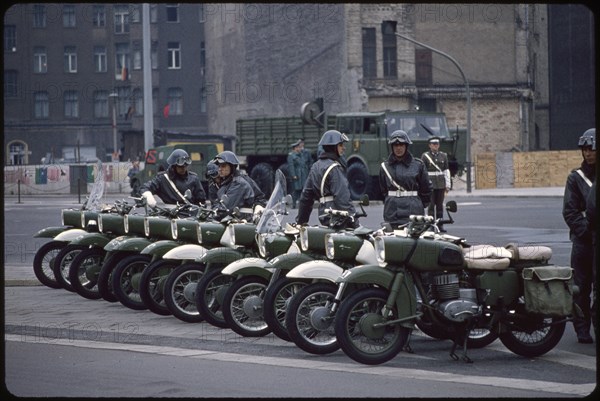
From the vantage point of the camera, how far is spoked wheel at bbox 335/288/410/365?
8.81m

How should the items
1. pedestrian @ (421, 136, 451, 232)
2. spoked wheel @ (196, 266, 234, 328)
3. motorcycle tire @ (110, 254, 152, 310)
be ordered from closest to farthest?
spoked wheel @ (196, 266, 234, 328)
motorcycle tire @ (110, 254, 152, 310)
pedestrian @ (421, 136, 451, 232)

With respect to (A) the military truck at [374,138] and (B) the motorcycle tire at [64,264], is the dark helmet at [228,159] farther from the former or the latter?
(A) the military truck at [374,138]

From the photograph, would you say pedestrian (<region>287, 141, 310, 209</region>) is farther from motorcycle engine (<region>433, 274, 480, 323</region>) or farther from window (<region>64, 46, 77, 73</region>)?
window (<region>64, 46, 77, 73</region>)

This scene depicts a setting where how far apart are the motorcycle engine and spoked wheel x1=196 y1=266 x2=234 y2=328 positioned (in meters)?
2.42

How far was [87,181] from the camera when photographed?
2069 inches

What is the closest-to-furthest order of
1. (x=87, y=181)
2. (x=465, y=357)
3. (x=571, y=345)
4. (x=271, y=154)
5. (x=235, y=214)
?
(x=465, y=357) → (x=571, y=345) → (x=235, y=214) → (x=271, y=154) → (x=87, y=181)

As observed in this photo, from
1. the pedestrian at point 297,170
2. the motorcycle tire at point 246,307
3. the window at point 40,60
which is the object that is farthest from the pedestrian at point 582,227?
the window at point 40,60

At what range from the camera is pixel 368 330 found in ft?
28.9

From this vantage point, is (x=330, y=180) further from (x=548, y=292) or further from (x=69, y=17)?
(x=69, y=17)

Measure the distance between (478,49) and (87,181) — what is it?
62.2 feet

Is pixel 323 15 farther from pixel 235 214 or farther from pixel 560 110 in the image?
pixel 235 214

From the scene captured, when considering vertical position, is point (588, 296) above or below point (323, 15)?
below

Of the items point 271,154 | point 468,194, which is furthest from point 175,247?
point 468,194

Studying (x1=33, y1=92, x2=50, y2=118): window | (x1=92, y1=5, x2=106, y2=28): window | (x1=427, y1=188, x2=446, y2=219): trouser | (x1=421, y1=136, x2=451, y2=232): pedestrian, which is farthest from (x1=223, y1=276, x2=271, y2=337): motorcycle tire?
(x1=92, y1=5, x2=106, y2=28): window
